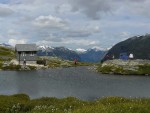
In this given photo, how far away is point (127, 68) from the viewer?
167 m

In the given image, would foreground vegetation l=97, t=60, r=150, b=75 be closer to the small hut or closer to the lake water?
the lake water

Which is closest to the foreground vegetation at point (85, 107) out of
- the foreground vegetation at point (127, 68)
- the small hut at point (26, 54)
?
the foreground vegetation at point (127, 68)

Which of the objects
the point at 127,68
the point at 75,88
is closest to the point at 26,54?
the point at 127,68

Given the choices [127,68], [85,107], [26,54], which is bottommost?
[127,68]

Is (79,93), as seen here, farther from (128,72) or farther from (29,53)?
(29,53)

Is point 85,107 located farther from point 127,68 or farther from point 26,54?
point 26,54

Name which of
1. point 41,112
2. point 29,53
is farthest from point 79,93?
point 29,53

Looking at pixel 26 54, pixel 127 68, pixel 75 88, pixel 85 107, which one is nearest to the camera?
pixel 85 107

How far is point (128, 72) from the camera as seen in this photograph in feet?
531

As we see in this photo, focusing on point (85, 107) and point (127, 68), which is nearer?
point (85, 107)

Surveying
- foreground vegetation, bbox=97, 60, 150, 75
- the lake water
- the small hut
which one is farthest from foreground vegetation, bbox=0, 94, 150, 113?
the small hut

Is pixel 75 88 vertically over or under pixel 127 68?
under

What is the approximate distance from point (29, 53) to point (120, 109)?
598 ft

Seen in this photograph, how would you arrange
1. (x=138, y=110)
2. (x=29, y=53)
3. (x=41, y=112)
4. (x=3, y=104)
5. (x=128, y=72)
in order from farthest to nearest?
1. (x=29, y=53)
2. (x=128, y=72)
3. (x=3, y=104)
4. (x=41, y=112)
5. (x=138, y=110)
